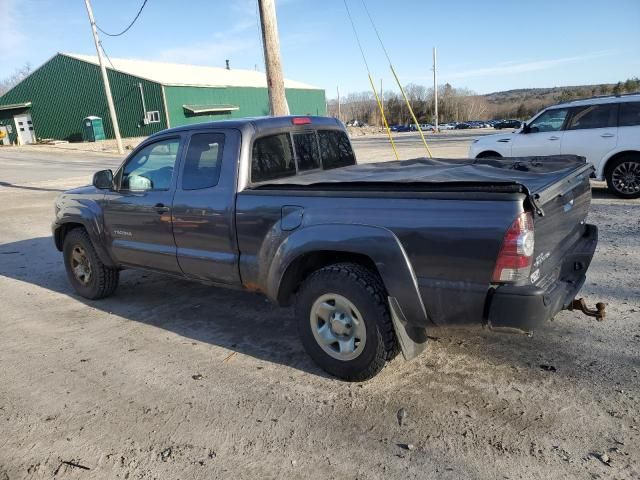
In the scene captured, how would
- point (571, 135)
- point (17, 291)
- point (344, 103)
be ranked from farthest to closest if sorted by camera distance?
point (344, 103), point (571, 135), point (17, 291)

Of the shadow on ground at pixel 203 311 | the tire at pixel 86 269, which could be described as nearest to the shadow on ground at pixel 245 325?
the shadow on ground at pixel 203 311

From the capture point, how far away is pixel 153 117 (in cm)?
3919

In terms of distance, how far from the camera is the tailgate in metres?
2.85

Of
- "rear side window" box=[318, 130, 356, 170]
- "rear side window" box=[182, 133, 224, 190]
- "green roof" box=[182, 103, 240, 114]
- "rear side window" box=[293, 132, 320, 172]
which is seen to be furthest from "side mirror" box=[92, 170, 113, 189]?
"green roof" box=[182, 103, 240, 114]

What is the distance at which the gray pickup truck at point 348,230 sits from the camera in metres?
2.76

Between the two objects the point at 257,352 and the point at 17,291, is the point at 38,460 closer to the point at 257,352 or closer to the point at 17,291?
the point at 257,352

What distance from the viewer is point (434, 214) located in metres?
2.85

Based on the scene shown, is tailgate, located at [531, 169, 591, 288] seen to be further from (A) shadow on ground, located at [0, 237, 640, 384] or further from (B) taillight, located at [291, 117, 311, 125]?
(B) taillight, located at [291, 117, 311, 125]

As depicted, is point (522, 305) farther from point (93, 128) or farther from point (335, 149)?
point (93, 128)

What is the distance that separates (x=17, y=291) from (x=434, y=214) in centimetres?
538

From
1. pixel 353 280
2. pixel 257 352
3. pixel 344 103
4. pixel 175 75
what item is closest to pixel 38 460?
pixel 257 352

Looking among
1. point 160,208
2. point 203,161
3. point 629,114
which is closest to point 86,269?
point 160,208

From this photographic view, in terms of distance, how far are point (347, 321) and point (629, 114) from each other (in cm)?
804

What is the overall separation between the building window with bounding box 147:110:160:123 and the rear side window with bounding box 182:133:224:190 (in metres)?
37.7
